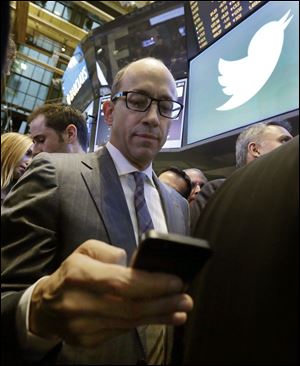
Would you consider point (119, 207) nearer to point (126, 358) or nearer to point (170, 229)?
point (170, 229)

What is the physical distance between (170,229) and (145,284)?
2.76 ft

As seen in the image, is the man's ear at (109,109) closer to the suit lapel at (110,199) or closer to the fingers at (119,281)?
the suit lapel at (110,199)

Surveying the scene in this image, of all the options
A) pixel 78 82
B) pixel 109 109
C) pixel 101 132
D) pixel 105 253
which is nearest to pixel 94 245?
pixel 105 253

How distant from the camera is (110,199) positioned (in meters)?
1.14

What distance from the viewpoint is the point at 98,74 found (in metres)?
4.91

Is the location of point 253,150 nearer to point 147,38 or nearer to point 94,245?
point 94,245

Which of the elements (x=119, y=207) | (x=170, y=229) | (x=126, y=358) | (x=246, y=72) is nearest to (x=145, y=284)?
(x=126, y=358)

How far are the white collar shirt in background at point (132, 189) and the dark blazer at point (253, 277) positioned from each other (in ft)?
2.11

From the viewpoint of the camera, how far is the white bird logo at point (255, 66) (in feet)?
8.14

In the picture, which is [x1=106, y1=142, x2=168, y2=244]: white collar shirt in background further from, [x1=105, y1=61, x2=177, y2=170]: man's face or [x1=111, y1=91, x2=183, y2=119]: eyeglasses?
[x1=111, y1=91, x2=183, y2=119]: eyeglasses

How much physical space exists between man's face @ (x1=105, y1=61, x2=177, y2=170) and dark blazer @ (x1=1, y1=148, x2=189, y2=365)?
138 mm

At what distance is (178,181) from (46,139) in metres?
0.98

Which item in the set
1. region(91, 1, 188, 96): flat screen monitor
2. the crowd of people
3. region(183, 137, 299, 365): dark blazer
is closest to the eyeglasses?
the crowd of people

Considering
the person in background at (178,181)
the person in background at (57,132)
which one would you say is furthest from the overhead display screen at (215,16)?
the person in background at (57,132)
